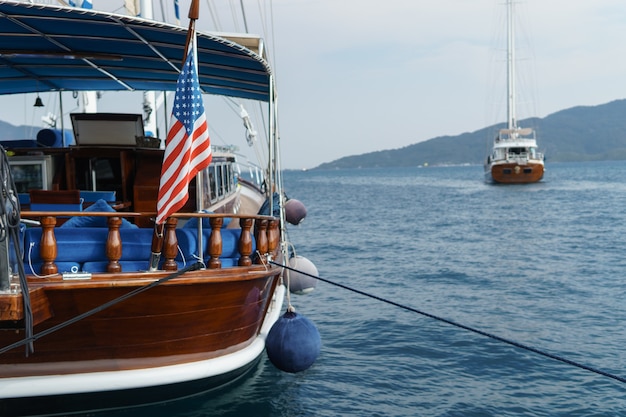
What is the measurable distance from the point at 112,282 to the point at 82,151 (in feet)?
15.5

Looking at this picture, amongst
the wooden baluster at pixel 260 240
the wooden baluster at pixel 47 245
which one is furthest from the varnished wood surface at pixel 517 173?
the wooden baluster at pixel 47 245

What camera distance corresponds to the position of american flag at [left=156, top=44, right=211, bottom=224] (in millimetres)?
5984

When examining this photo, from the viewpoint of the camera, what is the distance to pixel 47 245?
599cm

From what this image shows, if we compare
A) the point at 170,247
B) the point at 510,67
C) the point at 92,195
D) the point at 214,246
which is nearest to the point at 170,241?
the point at 170,247

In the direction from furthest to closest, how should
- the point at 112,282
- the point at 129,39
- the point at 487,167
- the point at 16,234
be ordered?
the point at 487,167 → the point at 129,39 → the point at 112,282 → the point at 16,234

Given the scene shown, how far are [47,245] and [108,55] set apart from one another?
12.8 feet

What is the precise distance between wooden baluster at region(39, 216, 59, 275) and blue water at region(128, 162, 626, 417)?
211cm

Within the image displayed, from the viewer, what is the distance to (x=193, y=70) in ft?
20.2

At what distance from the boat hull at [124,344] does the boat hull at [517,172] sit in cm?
6470

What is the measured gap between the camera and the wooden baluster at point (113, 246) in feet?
20.3

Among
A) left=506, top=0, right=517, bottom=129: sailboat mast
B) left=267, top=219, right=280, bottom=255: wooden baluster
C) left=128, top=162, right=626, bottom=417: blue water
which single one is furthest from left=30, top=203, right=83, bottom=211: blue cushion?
left=506, top=0, right=517, bottom=129: sailboat mast

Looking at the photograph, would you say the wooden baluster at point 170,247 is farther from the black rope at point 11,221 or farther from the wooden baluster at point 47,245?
the black rope at point 11,221

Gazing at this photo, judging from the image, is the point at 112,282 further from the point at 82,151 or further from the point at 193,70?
the point at 82,151

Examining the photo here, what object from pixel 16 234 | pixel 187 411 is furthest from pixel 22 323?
pixel 187 411
